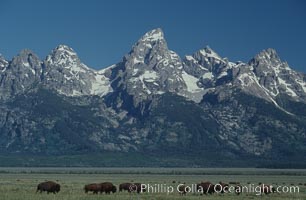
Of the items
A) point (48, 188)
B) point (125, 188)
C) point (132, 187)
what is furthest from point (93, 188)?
point (125, 188)

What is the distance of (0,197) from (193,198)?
21892 mm

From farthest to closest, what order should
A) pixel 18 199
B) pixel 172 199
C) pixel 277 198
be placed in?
pixel 277 198 → pixel 172 199 → pixel 18 199

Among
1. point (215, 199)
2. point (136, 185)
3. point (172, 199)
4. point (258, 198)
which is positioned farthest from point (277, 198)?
point (136, 185)

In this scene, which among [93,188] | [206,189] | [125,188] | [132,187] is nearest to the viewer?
[93,188]

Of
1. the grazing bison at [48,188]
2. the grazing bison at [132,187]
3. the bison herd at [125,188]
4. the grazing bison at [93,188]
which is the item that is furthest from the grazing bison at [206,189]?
the grazing bison at [48,188]

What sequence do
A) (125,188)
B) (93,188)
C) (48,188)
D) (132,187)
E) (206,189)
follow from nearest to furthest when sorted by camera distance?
(48,188), (93,188), (206,189), (132,187), (125,188)

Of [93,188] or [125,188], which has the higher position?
[125,188]

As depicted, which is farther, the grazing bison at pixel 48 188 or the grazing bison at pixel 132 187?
the grazing bison at pixel 132 187

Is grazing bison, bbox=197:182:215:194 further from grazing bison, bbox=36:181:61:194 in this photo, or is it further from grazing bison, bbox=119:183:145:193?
grazing bison, bbox=36:181:61:194

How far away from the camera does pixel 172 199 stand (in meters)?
80.0

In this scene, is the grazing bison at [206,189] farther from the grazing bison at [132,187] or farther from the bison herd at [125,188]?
the grazing bison at [132,187]

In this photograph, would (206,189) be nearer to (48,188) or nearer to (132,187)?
(132,187)

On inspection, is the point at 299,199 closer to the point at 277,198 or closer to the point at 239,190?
the point at 277,198

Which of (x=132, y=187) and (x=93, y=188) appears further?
(x=132, y=187)
